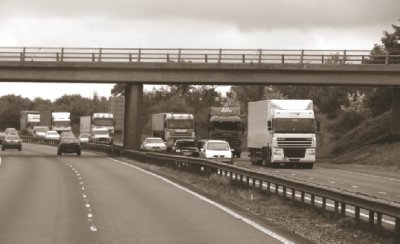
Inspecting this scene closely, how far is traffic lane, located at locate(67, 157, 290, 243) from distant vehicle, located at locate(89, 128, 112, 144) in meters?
56.7

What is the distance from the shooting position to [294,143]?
43844 millimetres

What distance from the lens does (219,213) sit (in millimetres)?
18922

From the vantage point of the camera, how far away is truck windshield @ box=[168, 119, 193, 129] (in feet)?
227

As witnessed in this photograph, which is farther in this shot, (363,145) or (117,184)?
(363,145)

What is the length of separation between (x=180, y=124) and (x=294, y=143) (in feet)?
87.1

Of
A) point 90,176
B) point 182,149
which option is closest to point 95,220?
point 90,176

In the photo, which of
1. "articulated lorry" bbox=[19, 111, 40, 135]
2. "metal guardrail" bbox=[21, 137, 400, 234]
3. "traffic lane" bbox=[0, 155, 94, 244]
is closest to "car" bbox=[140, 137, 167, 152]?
"metal guardrail" bbox=[21, 137, 400, 234]

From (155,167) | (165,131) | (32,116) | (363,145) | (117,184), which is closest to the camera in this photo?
(117,184)

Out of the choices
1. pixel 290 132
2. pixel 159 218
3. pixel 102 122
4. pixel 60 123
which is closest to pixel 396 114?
pixel 290 132

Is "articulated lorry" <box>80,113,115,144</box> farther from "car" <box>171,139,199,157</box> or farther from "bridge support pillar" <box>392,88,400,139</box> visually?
"bridge support pillar" <box>392,88,400,139</box>

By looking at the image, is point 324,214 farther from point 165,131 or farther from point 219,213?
point 165,131

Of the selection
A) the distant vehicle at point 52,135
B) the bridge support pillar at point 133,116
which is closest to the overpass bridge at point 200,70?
the bridge support pillar at point 133,116

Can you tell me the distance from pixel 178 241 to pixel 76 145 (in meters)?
51.5

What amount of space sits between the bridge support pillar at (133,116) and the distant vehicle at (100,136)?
24.5 meters
